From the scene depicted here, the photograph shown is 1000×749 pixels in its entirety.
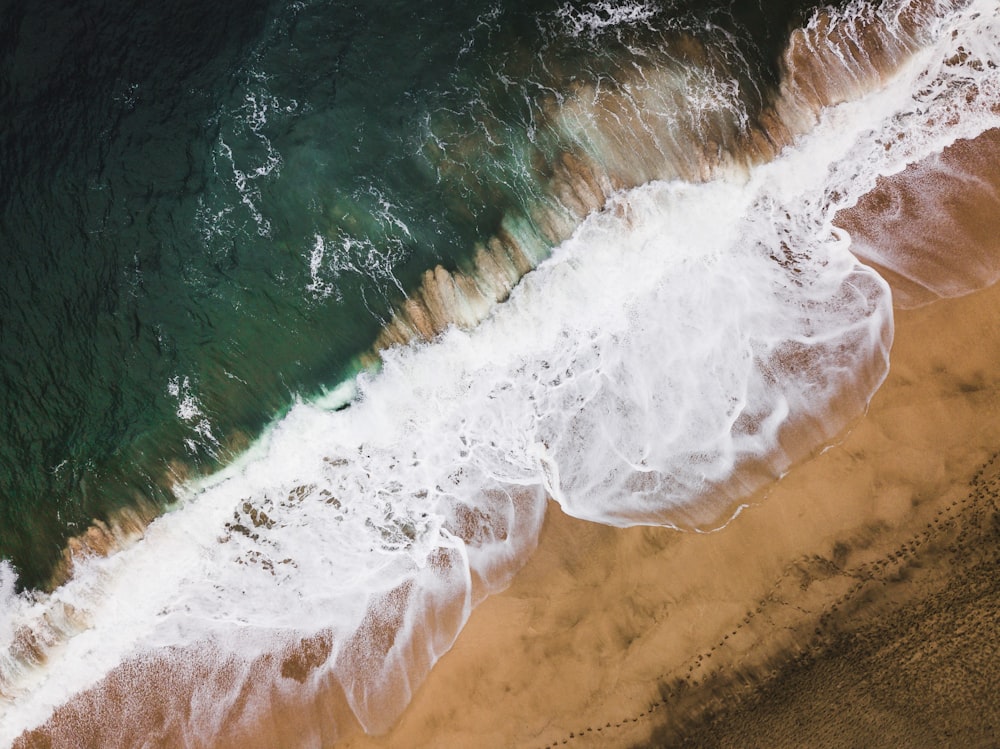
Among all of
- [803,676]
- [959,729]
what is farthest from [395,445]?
[959,729]

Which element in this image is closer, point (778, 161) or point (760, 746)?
point (760, 746)

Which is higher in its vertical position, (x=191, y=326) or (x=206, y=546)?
(x=191, y=326)

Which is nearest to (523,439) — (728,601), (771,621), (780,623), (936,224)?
(728,601)

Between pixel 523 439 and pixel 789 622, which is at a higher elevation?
pixel 523 439

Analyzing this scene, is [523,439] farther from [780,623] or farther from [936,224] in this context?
[936,224]

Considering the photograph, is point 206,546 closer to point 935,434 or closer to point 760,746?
point 760,746

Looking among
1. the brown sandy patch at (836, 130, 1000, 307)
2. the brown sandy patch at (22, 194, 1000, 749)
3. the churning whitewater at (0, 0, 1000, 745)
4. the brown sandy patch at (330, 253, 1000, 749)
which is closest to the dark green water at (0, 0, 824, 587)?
the churning whitewater at (0, 0, 1000, 745)

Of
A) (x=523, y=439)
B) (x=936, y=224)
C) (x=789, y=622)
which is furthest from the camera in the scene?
(x=936, y=224)
